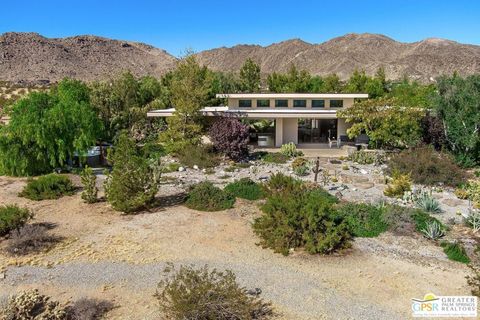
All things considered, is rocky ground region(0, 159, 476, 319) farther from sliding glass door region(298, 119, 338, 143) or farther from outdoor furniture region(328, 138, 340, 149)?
sliding glass door region(298, 119, 338, 143)

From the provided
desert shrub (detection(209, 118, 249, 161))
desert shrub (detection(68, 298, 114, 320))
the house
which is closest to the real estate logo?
desert shrub (detection(68, 298, 114, 320))

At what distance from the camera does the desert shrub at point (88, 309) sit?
28.2 feet

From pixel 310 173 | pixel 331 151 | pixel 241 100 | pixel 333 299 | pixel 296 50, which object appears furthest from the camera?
pixel 296 50

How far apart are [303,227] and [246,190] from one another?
224 inches

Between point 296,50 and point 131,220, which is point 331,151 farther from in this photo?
point 296,50

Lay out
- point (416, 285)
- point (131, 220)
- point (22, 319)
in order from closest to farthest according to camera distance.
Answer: point (22, 319) → point (416, 285) → point (131, 220)

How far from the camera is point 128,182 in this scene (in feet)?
49.2

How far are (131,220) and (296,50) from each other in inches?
5333

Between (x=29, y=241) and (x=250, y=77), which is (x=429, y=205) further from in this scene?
(x=250, y=77)

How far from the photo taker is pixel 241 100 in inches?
1157

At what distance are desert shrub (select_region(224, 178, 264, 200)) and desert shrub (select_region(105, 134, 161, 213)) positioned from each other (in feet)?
12.1

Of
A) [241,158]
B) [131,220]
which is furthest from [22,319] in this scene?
[241,158]


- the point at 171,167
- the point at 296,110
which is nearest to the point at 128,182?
the point at 171,167

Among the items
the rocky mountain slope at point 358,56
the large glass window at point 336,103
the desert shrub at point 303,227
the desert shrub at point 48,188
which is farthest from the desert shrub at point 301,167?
the rocky mountain slope at point 358,56
